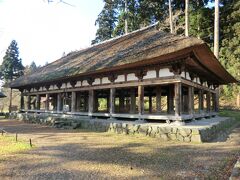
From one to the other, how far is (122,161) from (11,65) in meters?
42.5

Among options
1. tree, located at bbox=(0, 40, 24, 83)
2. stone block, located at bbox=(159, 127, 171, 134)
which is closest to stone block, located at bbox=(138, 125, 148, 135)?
stone block, located at bbox=(159, 127, 171, 134)

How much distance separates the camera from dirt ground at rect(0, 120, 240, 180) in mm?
5719

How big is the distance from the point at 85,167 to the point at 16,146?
3.94 m

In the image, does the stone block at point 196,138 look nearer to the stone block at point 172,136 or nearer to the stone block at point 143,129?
the stone block at point 172,136

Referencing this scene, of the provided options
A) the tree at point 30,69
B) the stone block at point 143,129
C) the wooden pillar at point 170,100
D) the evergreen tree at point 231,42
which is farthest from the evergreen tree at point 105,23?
the stone block at point 143,129

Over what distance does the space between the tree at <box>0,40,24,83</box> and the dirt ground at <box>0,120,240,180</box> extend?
38.0 metres

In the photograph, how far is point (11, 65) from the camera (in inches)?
1742

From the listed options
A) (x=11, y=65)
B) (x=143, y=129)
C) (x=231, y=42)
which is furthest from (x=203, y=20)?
(x=11, y=65)

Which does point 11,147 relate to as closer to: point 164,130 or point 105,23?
point 164,130

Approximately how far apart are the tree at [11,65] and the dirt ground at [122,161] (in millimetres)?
38016

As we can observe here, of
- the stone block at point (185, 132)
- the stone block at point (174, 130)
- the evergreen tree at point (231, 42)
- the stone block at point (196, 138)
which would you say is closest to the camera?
the stone block at point (196, 138)

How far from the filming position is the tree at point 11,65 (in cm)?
4358

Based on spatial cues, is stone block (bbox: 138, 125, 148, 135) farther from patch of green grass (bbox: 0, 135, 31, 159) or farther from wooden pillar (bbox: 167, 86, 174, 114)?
wooden pillar (bbox: 167, 86, 174, 114)

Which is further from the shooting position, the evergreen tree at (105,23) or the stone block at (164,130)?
the evergreen tree at (105,23)
